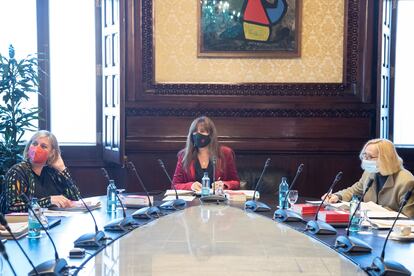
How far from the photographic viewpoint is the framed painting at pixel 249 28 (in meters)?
4.87

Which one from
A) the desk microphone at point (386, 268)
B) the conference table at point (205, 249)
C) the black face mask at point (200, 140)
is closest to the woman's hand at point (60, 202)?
the conference table at point (205, 249)

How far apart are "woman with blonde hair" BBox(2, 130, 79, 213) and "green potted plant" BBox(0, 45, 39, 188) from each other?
1324 millimetres

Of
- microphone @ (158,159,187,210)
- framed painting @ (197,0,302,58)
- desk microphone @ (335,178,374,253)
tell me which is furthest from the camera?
framed painting @ (197,0,302,58)

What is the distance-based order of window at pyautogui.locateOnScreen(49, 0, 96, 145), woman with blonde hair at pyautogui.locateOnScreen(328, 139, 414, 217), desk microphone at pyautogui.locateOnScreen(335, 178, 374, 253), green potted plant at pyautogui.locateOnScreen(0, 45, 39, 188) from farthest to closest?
window at pyautogui.locateOnScreen(49, 0, 96, 145) < green potted plant at pyautogui.locateOnScreen(0, 45, 39, 188) < woman with blonde hair at pyautogui.locateOnScreen(328, 139, 414, 217) < desk microphone at pyautogui.locateOnScreen(335, 178, 374, 253)

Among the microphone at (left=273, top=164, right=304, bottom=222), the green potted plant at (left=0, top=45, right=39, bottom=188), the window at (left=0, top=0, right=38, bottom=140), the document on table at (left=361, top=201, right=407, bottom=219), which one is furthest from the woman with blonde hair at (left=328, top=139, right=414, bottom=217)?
the window at (left=0, top=0, right=38, bottom=140)

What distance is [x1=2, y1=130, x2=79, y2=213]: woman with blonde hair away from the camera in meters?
3.00

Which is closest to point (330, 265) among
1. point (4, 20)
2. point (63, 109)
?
point (63, 109)

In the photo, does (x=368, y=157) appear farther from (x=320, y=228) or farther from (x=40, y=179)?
(x=40, y=179)

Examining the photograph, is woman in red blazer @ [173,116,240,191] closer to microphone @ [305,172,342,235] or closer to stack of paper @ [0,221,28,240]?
microphone @ [305,172,342,235]

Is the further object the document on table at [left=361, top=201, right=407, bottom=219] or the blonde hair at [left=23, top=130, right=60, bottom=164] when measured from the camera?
the blonde hair at [left=23, top=130, right=60, bottom=164]

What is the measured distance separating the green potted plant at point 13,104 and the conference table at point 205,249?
197cm

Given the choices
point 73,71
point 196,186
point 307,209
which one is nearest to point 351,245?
point 307,209

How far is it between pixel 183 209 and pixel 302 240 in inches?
35.9

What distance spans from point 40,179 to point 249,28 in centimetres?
248
